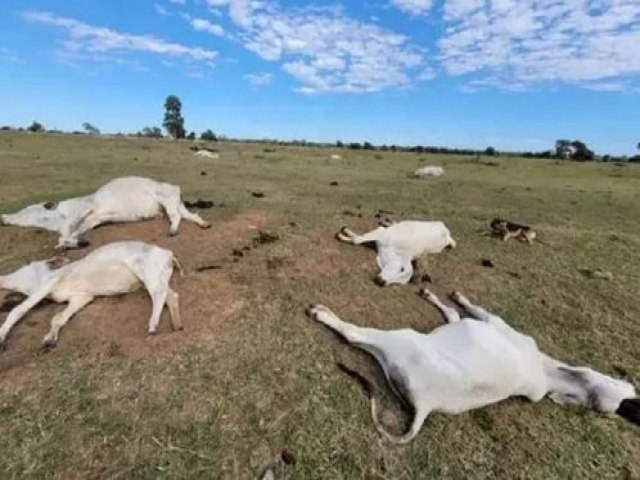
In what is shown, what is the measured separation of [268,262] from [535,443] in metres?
3.48

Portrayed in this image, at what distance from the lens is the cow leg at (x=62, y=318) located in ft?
14.0

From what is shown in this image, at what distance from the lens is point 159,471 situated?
329 cm

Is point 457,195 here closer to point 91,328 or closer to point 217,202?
point 217,202

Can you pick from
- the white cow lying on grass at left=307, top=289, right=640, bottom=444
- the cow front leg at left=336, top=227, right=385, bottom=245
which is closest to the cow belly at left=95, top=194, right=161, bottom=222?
the cow front leg at left=336, top=227, right=385, bottom=245

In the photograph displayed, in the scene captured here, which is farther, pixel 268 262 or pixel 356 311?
pixel 268 262

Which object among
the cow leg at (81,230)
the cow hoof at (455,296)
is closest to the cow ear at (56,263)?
the cow leg at (81,230)

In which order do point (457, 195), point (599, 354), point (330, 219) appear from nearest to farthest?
1. point (599, 354)
2. point (330, 219)
3. point (457, 195)

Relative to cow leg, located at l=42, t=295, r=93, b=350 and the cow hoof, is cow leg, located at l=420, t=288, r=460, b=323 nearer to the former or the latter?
the cow hoof

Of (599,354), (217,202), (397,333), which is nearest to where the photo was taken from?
(397,333)

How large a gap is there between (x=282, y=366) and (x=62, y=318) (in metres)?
1.99

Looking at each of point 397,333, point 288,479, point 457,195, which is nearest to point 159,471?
point 288,479

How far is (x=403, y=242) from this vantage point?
683 cm

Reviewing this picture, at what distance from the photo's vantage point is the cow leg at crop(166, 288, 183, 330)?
15.1 feet

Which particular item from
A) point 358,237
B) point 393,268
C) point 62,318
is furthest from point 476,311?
point 62,318
